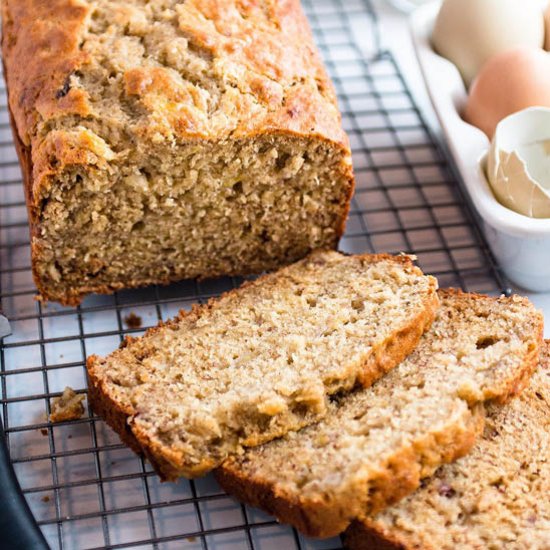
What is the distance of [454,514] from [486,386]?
0.37m

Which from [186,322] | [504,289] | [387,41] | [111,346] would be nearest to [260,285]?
[186,322]

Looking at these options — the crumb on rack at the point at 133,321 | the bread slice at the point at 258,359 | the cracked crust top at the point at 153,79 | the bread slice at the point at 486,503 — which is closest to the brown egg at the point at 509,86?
the cracked crust top at the point at 153,79

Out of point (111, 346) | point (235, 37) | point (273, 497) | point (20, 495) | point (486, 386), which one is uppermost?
point (235, 37)

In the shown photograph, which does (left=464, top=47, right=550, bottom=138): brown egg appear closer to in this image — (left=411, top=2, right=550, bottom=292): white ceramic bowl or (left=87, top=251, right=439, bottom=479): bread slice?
(left=411, top=2, right=550, bottom=292): white ceramic bowl

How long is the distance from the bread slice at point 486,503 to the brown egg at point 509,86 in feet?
4.09

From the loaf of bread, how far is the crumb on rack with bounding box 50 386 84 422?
0.47m

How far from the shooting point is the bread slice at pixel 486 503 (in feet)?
7.21

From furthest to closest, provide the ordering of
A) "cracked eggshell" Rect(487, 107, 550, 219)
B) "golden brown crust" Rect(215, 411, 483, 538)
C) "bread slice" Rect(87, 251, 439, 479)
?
"cracked eggshell" Rect(487, 107, 550, 219) < "bread slice" Rect(87, 251, 439, 479) < "golden brown crust" Rect(215, 411, 483, 538)

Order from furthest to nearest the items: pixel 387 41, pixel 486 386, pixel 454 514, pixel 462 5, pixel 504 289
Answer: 1. pixel 387 41
2. pixel 462 5
3. pixel 504 289
4. pixel 486 386
5. pixel 454 514

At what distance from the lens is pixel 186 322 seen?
2859mm

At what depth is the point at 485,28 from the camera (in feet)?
11.4

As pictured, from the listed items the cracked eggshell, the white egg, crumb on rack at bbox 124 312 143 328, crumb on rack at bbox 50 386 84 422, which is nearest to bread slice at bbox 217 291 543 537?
the cracked eggshell

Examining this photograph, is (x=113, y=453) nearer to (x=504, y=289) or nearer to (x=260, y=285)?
(x=260, y=285)

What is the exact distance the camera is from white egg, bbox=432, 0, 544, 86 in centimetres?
346
